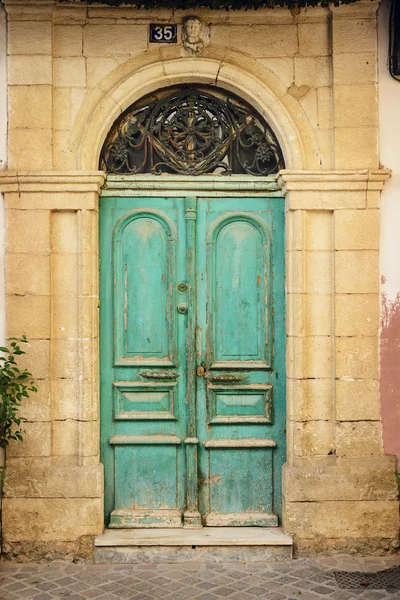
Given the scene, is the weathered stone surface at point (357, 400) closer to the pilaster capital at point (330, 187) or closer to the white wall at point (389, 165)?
the white wall at point (389, 165)

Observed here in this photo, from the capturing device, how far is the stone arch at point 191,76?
201 inches

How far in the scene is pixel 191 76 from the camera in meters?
5.18

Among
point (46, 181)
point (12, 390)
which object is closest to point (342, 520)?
point (12, 390)

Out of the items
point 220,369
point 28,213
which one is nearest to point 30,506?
point 220,369

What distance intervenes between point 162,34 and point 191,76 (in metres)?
0.38

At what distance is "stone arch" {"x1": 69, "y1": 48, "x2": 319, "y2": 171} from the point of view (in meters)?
5.11

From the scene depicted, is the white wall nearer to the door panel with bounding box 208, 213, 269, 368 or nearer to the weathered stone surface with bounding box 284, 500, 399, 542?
the door panel with bounding box 208, 213, 269, 368

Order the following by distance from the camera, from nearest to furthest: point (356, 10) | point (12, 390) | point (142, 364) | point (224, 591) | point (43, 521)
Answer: point (224, 591)
point (12, 390)
point (43, 521)
point (356, 10)
point (142, 364)

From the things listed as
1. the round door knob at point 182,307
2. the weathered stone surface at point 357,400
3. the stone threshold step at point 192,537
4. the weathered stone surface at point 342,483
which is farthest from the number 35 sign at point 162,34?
the stone threshold step at point 192,537

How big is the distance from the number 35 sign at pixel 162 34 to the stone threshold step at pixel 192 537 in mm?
3670

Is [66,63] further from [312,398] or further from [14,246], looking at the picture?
[312,398]

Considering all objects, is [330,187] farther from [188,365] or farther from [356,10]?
[188,365]

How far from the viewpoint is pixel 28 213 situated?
16.6ft

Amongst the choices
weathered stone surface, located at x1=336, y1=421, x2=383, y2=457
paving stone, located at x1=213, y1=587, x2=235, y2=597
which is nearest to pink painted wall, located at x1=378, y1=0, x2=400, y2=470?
weathered stone surface, located at x1=336, y1=421, x2=383, y2=457
